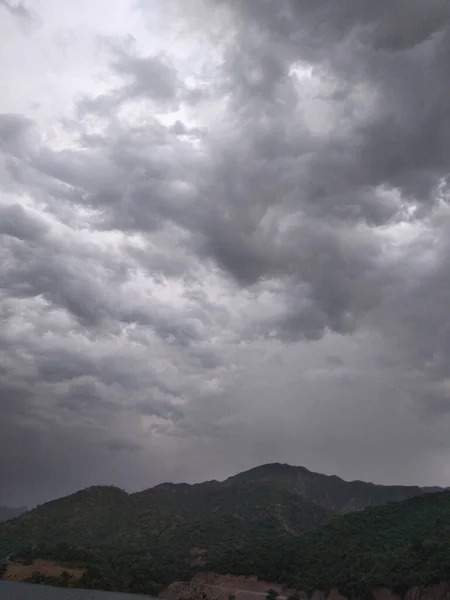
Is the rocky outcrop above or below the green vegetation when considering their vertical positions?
below

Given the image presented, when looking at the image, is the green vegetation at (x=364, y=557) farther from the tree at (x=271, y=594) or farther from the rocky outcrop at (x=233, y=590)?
the tree at (x=271, y=594)

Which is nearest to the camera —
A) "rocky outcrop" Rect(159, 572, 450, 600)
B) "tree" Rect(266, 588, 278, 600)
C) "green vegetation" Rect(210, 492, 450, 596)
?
"green vegetation" Rect(210, 492, 450, 596)

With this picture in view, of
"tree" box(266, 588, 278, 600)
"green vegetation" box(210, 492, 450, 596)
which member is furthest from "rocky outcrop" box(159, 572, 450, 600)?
"green vegetation" box(210, 492, 450, 596)

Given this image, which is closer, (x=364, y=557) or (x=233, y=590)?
(x=364, y=557)

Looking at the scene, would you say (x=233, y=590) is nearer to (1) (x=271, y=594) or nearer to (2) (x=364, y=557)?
(1) (x=271, y=594)

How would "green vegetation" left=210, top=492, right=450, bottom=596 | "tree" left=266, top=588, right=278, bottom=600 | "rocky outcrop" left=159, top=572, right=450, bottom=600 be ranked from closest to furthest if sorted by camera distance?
1. "green vegetation" left=210, top=492, right=450, bottom=596
2. "rocky outcrop" left=159, top=572, right=450, bottom=600
3. "tree" left=266, top=588, right=278, bottom=600

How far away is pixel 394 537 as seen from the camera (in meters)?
179

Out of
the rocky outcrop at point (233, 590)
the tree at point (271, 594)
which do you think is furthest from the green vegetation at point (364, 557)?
the tree at point (271, 594)

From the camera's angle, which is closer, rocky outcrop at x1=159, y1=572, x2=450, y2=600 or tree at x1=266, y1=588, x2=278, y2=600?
rocky outcrop at x1=159, y1=572, x2=450, y2=600

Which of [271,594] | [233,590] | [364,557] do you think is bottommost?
[271,594]

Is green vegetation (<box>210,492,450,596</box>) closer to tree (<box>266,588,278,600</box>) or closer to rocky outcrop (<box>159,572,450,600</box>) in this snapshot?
rocky outcrop (<box>159,572,450,600</box>)


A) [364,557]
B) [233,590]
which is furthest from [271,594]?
[364,557]

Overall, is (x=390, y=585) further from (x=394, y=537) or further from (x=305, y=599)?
(x=394, y=537)

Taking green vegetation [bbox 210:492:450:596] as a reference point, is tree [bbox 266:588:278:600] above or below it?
below
